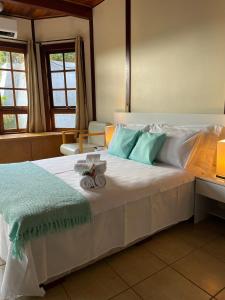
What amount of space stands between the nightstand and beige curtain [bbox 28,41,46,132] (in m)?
3.39

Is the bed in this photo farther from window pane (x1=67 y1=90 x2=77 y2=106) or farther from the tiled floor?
window pane (x1=67 y1=90 x2=77 y2=106)

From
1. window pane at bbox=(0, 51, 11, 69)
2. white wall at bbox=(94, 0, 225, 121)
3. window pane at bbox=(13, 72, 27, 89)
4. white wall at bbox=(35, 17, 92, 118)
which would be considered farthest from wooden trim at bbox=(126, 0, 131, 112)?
window pane at bbox=(0, 51, 11, 69)

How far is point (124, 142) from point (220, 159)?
1057 millimetres

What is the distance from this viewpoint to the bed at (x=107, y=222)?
145cm

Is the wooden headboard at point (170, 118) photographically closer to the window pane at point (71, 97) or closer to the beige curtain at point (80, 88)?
the beige curtain at point (80, 88)

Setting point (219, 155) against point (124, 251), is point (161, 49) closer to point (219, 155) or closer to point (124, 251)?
point (219, 155)

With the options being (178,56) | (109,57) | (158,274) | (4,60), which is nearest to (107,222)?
(158,274)

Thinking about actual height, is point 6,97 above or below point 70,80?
below

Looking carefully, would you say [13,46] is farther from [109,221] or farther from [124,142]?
[109,221]

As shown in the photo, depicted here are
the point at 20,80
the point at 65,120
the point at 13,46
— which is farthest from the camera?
the point at 65,120

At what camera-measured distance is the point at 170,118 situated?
2.99 meters

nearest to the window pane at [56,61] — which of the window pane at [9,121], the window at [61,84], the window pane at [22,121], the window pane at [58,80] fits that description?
the window at [61,84]

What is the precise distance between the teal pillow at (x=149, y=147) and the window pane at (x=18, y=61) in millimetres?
3158

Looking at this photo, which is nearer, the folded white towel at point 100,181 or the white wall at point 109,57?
the folded white towel at point 100,181
